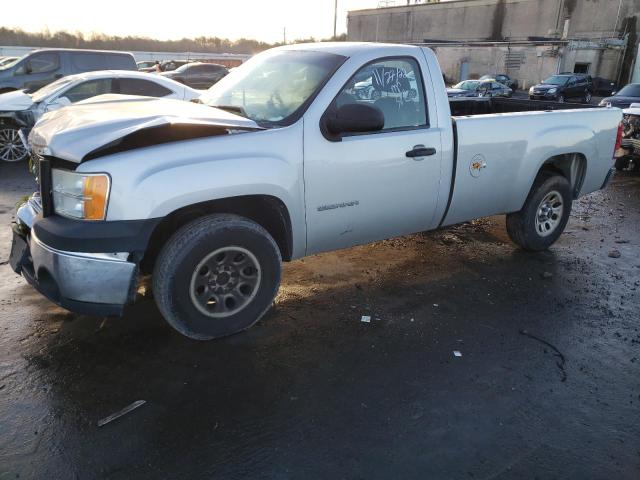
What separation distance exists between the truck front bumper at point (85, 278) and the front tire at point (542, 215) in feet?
12.7

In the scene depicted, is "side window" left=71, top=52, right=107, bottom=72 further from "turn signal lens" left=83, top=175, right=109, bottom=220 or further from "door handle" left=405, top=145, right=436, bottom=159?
"turn signal lens" left=83, top=175, right=109, bottom=220

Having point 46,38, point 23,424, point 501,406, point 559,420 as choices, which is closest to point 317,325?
point 501,406

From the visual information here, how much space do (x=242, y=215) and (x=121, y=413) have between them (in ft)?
4.88

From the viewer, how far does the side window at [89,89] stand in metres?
9.11

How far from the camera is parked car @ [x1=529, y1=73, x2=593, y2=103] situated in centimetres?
2805

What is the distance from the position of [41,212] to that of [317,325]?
2.01m

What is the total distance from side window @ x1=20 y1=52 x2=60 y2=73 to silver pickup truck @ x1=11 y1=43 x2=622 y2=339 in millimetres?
10271

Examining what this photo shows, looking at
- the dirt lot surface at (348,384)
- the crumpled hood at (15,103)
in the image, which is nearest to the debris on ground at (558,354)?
the dirt lot surface at (348,384)

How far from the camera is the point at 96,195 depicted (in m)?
2.90

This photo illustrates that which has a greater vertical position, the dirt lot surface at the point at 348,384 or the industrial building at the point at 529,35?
the industrial building at the point at 529,35

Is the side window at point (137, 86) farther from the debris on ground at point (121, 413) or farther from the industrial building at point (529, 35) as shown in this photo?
the industrial building at point (529, 35)

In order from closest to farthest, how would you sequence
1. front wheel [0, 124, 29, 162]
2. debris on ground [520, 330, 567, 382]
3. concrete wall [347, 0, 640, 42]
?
debris on ground [520, 330, 567, 382], front wheel [0, 124, 29, 162], concrete wall [347, 0, 640, 42]

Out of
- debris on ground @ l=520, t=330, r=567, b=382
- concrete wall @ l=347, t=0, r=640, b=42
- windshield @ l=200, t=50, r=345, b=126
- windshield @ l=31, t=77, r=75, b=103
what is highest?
concrete wall @ l=347, t=0, r=640, b=42

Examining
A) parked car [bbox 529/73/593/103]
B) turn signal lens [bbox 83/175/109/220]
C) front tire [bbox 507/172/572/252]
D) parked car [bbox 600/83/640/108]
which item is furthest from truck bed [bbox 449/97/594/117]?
parked car [bbox 529/73/593/103]
